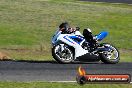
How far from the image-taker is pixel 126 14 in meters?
38.5

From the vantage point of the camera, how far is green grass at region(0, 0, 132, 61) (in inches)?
996

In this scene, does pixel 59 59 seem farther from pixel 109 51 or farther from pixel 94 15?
pixel 94 15

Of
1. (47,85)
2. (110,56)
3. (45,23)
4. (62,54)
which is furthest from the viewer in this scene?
(45,23)

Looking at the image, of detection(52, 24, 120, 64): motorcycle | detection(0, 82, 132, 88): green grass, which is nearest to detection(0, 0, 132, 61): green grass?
detection(52, 24, 120, 64): motorcycle

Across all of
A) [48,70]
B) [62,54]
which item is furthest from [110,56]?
[48,70]

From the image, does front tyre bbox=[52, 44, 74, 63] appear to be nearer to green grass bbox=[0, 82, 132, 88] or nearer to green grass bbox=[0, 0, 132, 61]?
green grass bbox=[0, 0, 132, 61]

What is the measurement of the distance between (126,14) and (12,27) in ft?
35.9

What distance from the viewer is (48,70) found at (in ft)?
55.4

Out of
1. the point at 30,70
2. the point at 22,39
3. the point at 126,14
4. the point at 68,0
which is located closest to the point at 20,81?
the point at 30,70

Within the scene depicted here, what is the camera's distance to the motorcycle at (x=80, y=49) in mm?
19125

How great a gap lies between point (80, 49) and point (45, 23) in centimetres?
1367

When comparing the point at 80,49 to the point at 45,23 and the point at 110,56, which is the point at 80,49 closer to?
the point at 110,56

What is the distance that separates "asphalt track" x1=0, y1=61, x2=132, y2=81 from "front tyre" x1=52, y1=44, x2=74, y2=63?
28 centimetres

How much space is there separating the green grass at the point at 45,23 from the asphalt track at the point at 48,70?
3299mm
